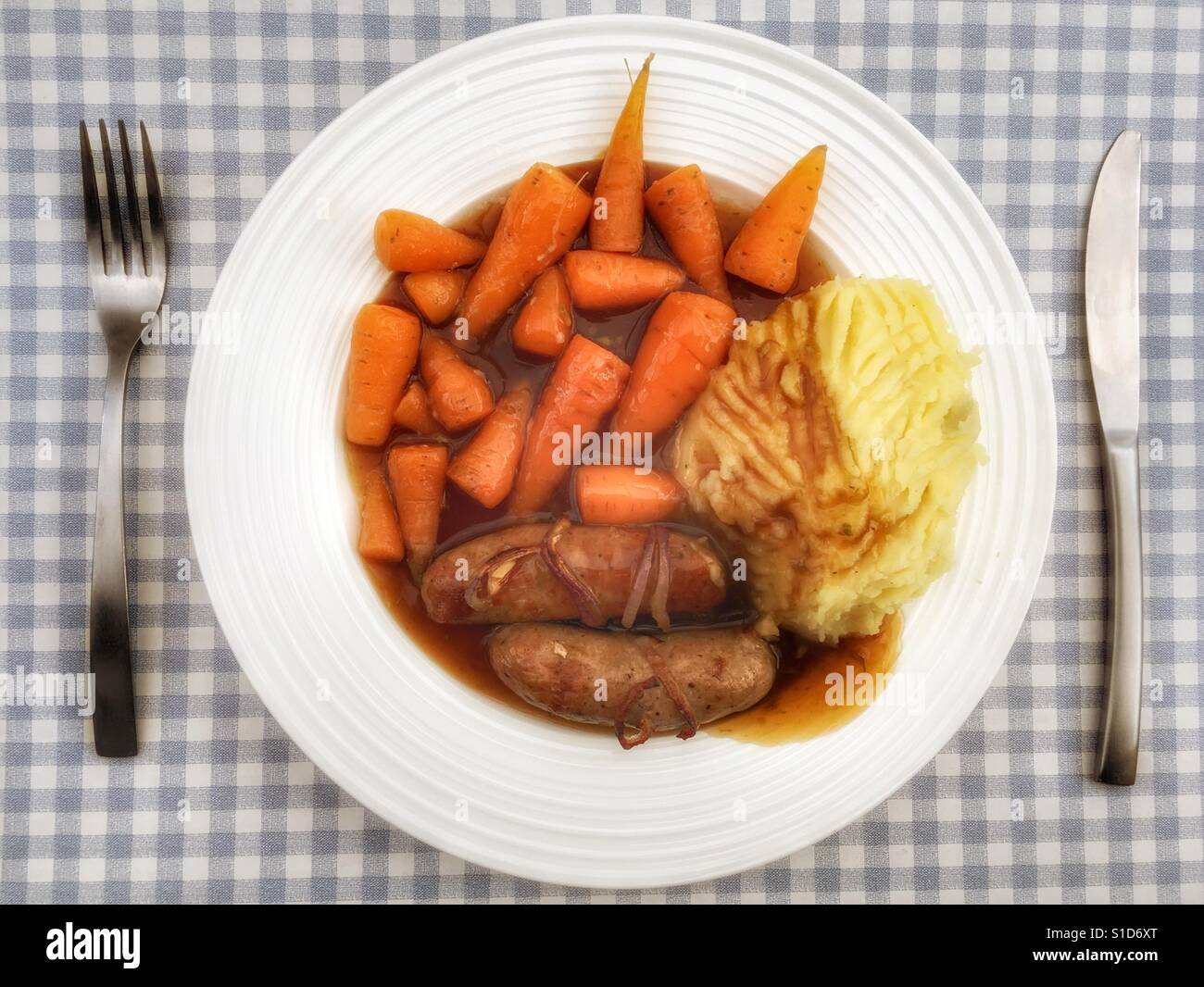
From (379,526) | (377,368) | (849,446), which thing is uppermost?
(377,368)

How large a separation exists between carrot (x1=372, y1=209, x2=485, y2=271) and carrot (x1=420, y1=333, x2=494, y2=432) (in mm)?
184

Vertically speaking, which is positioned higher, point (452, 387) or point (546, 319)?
point (546, 319)

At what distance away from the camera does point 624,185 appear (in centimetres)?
206

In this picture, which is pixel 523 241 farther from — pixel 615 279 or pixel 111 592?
pixel 111 592

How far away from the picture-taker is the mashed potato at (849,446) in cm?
181

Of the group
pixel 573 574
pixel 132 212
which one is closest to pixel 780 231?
pixel 573 574

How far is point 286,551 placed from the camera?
204cm

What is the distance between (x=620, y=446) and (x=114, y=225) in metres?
1.39

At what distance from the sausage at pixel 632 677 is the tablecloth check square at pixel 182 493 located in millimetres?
542

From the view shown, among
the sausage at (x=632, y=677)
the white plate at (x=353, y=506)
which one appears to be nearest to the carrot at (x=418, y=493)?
the white plate at (x=353, y=506)

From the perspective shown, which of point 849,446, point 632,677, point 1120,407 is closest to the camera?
point 849,446

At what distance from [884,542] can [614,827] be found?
93 centimetres

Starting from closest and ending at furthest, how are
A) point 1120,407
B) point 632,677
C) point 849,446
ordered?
point 849,446 → point 632,677 → point 1120,407
